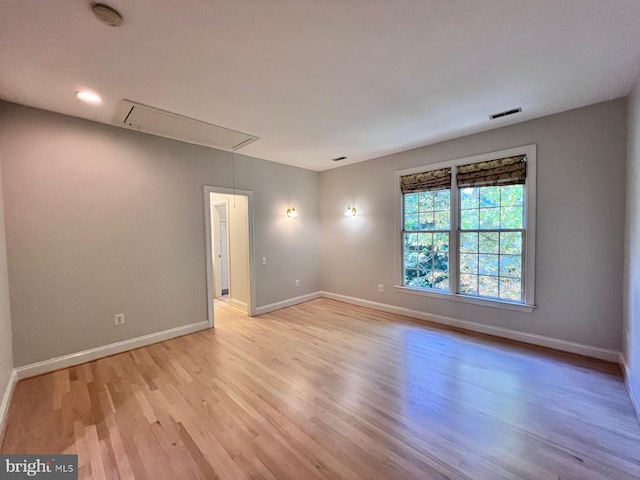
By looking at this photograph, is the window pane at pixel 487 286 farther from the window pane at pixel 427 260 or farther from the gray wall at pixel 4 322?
the gray wall at pixel 4 322

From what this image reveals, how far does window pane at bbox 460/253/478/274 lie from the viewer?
3.64 meters

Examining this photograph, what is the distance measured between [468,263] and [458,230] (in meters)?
0.49

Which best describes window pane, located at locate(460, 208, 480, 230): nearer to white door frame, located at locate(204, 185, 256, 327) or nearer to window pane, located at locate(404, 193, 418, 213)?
window pane, located at locate(404, 193, 418, 213)

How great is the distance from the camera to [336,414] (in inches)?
78.7

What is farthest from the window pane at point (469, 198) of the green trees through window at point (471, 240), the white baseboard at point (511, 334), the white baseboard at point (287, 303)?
the white baseboard at point (287, 303)

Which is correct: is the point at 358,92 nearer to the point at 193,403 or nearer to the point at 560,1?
the point at 560,1

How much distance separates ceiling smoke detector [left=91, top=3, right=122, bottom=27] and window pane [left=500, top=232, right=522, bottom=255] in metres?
4.21

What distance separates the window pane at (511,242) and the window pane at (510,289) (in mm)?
379

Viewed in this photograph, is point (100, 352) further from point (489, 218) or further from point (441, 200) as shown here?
point (489, 218)

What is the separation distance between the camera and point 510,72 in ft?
6.95

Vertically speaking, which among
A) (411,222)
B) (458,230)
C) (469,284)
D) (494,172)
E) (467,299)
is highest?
(494,172)

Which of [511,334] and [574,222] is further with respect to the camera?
[511,334]

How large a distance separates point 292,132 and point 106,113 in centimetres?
201

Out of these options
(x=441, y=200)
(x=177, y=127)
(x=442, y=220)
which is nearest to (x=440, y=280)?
(x=442, y=220)
